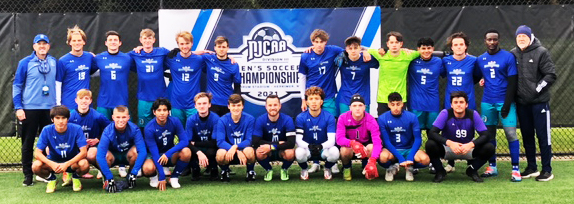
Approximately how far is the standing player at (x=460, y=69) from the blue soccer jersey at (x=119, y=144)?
320cm

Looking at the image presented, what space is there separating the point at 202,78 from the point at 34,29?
2.14m

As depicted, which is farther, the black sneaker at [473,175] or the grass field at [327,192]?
the black sneaker at [473,175]

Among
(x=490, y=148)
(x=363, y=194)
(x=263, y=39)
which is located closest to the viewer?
(x=363, y=194)

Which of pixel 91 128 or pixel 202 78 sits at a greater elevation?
pixel 202 78

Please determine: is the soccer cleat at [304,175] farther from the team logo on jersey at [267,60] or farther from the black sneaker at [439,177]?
the team logo on jersey at [267,60]

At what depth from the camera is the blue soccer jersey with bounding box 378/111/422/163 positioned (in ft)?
19.9

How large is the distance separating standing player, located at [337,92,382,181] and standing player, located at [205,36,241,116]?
132cm

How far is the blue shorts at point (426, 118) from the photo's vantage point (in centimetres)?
654

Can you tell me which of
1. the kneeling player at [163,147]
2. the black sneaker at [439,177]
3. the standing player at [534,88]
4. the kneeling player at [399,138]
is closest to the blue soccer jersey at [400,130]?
the kneeling player at [399,138]

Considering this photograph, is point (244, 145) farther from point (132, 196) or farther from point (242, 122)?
point (132, 196)

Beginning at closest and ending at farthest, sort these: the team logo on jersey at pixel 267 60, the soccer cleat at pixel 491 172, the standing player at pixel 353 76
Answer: the soccer cleat at pixel 491 172 → the standing player at pixel 353 76 → the team logo on jersey at pixel 267 60

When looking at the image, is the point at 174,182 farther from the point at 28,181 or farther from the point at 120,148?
the point at 28,181

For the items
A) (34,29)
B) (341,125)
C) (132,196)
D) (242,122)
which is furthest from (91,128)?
(341,125)

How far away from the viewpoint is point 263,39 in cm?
729
